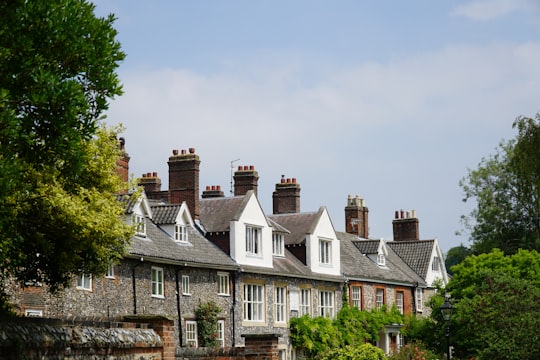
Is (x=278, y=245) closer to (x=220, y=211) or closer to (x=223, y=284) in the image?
(x=220, y=211)

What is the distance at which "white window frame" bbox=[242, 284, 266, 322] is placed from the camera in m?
43.3

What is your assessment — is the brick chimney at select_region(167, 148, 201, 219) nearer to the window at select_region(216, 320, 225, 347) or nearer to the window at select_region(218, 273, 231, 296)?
the window at select_region(218, 273, 231, 296)

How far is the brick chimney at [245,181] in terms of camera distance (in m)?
47.6

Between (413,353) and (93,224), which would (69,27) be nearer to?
(93,224)

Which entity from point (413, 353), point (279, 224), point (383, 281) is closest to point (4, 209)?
point (413, 353)

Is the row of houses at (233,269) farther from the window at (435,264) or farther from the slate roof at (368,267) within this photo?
the window at (435,264)

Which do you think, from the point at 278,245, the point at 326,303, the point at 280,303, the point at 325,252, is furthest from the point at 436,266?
the point at 280,303

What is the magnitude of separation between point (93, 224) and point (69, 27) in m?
5.40

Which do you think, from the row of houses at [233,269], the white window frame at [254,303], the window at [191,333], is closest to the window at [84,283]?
the row of houses at [233,269]

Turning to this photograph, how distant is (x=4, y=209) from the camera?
56.1 ft

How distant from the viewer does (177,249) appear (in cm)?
3972

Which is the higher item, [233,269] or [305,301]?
[233,269]

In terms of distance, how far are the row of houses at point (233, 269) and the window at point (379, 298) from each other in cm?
13

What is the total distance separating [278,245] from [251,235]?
298 cm
